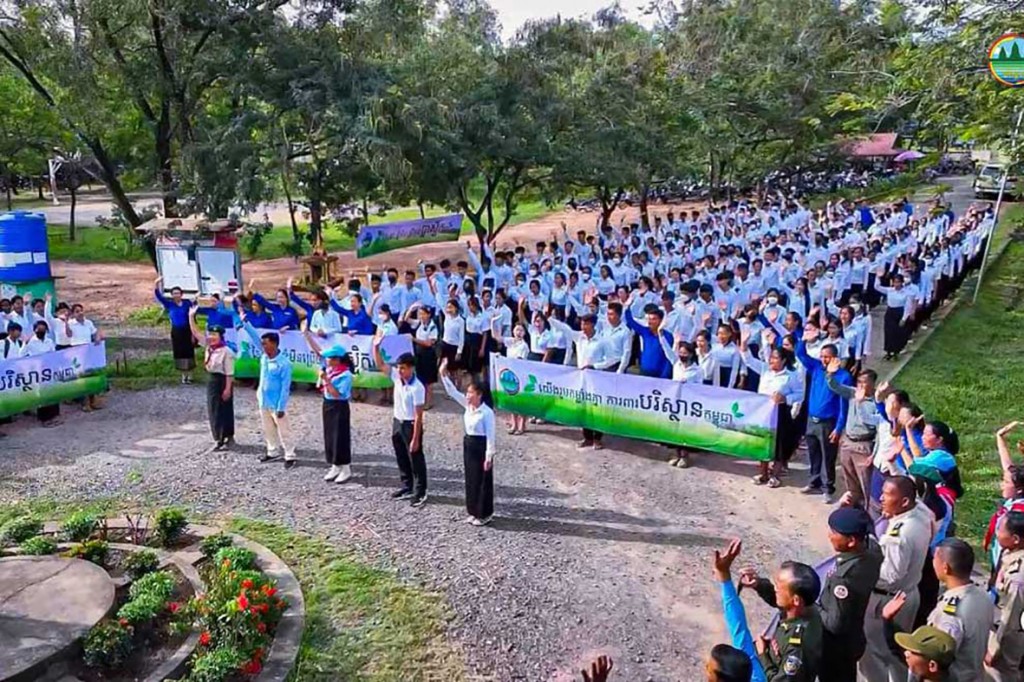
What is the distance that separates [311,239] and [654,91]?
11.5 m

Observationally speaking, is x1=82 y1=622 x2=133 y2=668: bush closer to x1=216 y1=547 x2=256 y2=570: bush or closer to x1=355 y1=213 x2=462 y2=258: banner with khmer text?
x1=216 y1=547 x2=256 y2=570: bush

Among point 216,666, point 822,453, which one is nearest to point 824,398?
point 822,453

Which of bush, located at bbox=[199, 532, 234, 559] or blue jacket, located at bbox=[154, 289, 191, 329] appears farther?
blue jacket, located at bbox=[154, 289, 191, 329]

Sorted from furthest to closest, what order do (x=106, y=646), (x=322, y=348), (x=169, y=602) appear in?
1. (x=322, y=348)
2. (x=169, y=602)
3. (x=106, y=646)

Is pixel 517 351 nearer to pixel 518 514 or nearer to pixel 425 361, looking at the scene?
pixel 425 361

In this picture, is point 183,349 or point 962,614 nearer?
point 962,614

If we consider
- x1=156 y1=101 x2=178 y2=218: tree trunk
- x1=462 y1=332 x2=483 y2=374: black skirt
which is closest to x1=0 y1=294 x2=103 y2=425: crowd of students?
x1=462 y1=332 x2=483 y2=374: black skirt

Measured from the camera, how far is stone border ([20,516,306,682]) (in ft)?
18.1

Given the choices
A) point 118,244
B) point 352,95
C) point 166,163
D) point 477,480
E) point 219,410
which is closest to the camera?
point 477,480

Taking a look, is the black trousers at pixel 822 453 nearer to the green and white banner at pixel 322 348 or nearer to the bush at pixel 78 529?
the green and white banner at pixel 322 348

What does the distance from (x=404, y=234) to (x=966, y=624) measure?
19813 millimetres

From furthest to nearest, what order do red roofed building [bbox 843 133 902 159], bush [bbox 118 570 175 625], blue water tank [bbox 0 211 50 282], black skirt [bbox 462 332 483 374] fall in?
red roofed building [bbox 843 133 902 159], blue water tank [bbox 0 211 50 282], black skirt [bbox 462 332 483 374], bush [bbox 118 570 175 625]

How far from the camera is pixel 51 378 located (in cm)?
1080

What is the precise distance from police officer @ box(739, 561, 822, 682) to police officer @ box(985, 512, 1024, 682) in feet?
4.32
